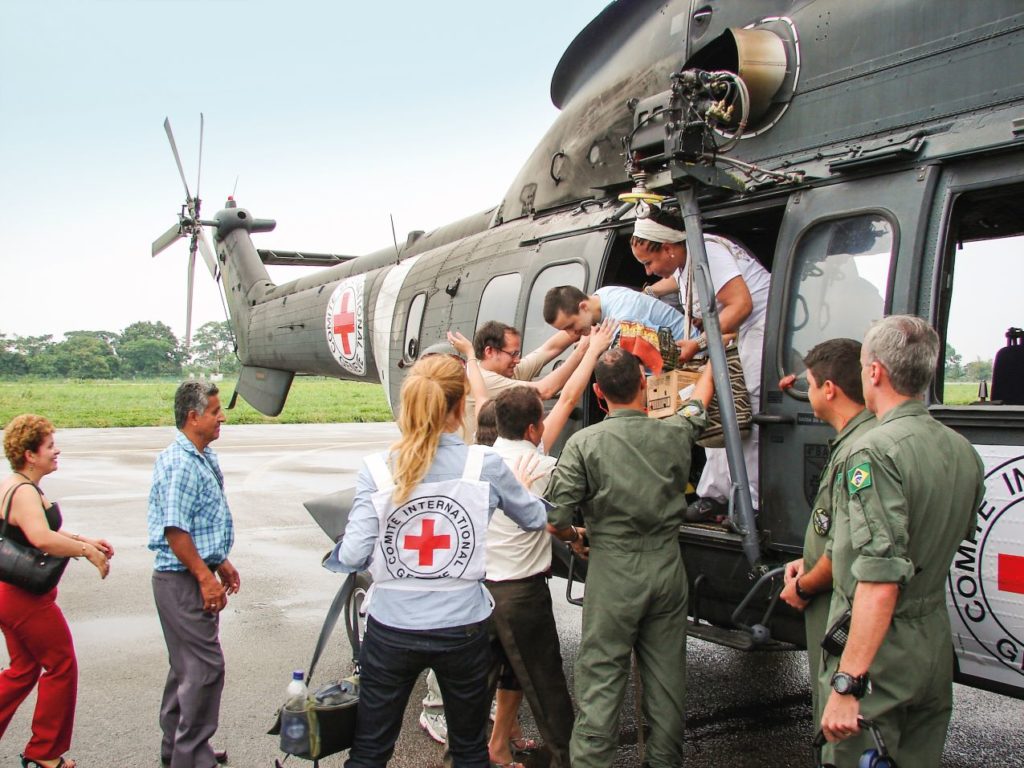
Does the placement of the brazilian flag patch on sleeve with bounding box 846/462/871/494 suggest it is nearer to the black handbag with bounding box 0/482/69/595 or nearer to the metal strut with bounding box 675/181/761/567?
the metal strut with bounding box 675/181/761/567

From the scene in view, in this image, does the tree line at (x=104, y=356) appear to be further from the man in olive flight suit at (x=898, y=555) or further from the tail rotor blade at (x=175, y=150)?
the man in olive flight suit at (x=898, y=555)

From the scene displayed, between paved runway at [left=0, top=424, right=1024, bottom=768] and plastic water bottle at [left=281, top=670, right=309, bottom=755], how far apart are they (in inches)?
50.8

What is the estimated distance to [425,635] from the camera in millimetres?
2672

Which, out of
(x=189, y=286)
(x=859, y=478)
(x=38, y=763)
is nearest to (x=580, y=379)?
(x=859, y=478)

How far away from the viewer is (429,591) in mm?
2688

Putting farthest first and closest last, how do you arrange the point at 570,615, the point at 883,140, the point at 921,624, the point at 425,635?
the point at 570,615
the point at 883,140
the point at 425,635
the point at 921,624

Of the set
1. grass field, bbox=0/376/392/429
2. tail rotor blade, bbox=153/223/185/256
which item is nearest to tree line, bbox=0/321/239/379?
grass field, bbox=0/376/392/429

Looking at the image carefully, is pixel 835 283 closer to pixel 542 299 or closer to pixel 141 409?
pixel 542 299

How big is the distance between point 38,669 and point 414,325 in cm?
359

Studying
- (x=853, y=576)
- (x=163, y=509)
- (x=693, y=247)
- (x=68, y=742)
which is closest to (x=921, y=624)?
(x=853, y=576)

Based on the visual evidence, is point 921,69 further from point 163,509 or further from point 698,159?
point 163,509

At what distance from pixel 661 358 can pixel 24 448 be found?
274 centimetres

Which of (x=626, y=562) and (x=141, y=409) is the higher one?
(x=626, y=562)

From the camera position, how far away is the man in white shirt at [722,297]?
377 centimetres
